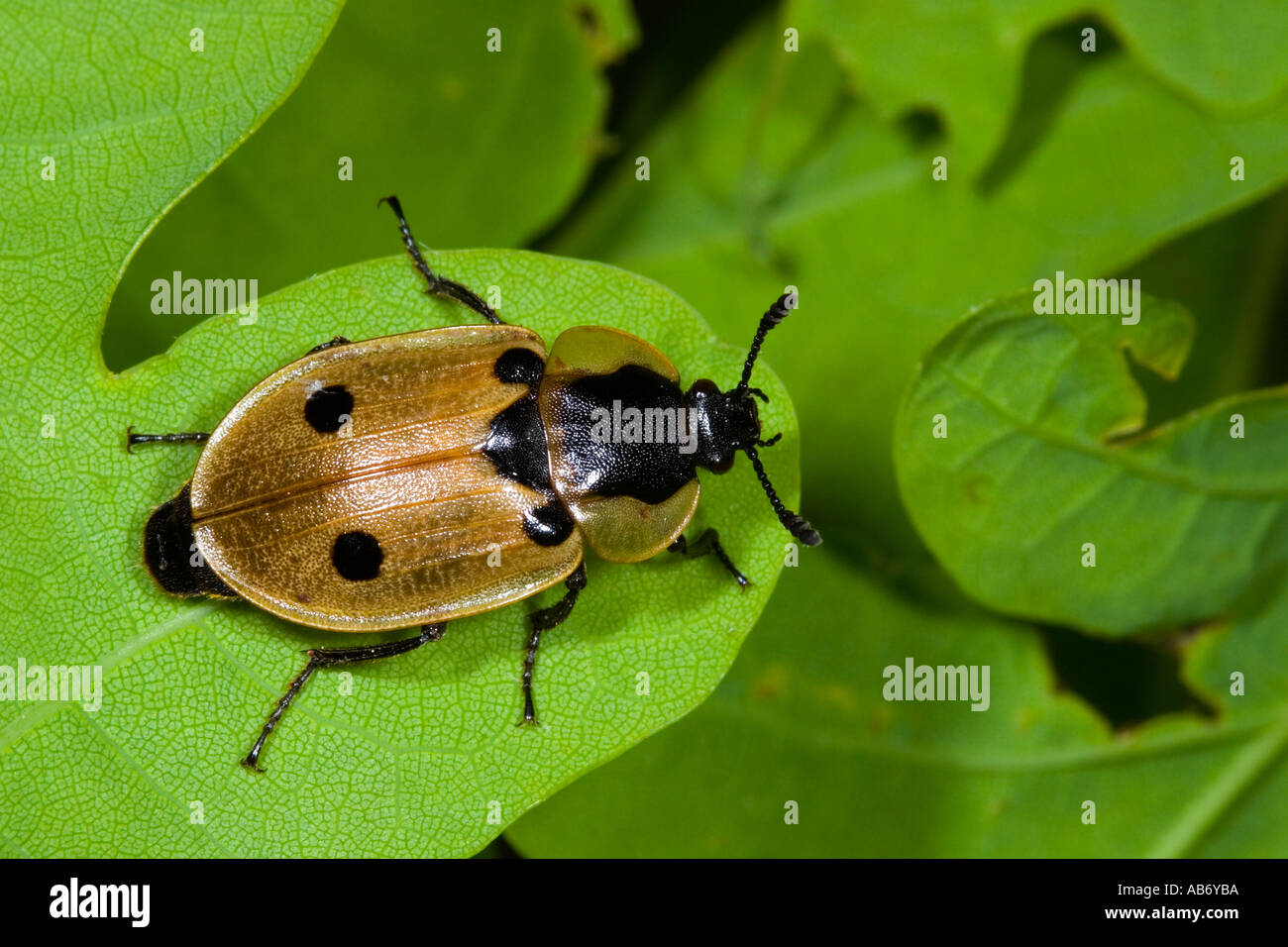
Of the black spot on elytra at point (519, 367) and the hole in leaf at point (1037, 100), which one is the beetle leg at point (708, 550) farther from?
the hole in leaf at point (1037, 100)

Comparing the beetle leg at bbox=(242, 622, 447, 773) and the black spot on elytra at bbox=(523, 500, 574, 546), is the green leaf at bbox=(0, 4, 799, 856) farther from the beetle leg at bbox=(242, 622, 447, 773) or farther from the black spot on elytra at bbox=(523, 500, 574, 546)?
the black spot on elytra at bbox=(523, 500, 574, 546)

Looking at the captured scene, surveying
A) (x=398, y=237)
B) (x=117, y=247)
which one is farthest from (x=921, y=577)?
(x=117, y=247)

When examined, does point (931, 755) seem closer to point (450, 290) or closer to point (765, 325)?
point (765, 325)

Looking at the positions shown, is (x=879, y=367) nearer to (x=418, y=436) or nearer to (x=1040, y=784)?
(x=1040, y=784)

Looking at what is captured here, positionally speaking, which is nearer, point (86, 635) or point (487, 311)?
point (86, 635)

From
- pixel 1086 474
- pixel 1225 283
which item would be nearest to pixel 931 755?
pixel 1086 474

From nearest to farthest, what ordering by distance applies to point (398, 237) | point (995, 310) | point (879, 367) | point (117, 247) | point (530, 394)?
point (117, 247)
point (995, 310)
point (530, 394)
point (398, 237)
point (879, 367)
